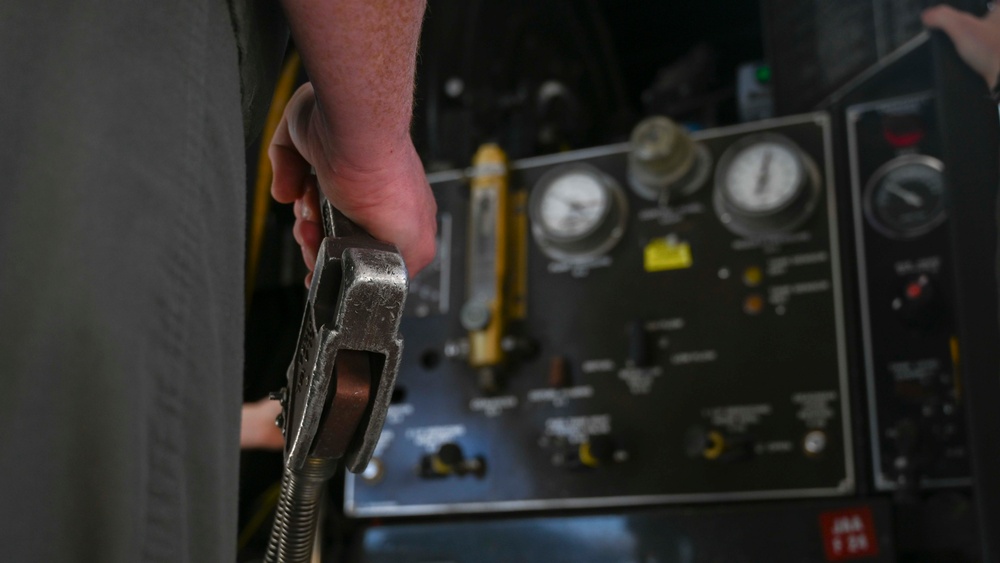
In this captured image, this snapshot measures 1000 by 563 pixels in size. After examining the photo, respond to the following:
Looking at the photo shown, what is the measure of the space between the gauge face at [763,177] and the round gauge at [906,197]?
6.1 inches

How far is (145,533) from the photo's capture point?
60cm

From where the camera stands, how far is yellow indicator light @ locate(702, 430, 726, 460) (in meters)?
2.03

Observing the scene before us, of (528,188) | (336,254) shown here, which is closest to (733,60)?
(528,188)

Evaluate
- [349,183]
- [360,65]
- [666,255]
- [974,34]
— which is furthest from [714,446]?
[360,65]

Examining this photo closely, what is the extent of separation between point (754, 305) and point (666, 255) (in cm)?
23

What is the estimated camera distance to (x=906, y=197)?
82.0 inches

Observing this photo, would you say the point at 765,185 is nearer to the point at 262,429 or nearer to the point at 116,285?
the point at 262,429

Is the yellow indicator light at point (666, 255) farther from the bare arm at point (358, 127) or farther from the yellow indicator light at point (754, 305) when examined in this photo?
the bare arm at point (358, 127)

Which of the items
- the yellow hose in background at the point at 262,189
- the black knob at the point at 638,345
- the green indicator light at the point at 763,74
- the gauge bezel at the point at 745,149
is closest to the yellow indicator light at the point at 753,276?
the gauge bezel at the point at 745,149

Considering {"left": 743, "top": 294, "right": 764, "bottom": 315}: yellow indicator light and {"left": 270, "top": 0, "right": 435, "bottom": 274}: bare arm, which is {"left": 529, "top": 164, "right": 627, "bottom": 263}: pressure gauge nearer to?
{"left": 743, "top": 294, "right": 764, "bottom": 315}: yellow indicator light

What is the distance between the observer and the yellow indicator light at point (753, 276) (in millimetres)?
2156

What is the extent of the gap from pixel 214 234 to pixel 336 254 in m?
0.18

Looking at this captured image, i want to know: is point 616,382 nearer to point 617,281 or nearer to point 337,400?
point 617,281

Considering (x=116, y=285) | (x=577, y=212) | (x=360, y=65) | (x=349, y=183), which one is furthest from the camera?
(x=577, y=212)
